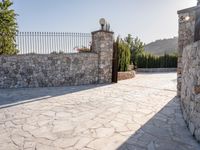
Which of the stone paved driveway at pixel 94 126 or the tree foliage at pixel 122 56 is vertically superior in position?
the tree foliage at pixel 122 56

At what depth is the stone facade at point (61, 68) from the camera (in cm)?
716

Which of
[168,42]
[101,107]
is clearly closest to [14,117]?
[101,107]

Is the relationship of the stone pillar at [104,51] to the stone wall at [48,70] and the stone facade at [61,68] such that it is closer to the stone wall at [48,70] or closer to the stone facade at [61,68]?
the stone facade at [61,68]

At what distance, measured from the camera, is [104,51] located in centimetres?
790

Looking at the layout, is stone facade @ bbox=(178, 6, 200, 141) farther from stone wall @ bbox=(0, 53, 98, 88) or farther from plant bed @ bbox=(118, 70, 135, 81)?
plant bed @ bbox=(118, 70, 135, 81)

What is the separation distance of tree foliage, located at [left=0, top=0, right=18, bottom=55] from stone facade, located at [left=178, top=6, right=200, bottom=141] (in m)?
7.96

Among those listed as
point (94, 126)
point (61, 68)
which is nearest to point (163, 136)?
point (94, 126)

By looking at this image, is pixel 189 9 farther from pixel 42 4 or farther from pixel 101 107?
pixel 42 4

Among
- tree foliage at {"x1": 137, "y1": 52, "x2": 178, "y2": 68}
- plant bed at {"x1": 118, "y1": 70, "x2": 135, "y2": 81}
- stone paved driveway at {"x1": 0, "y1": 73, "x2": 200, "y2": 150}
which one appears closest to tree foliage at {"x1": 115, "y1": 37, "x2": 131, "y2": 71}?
plant bed at {"x1": 118, "y1": 70, "x2": 135, "y2": 81}

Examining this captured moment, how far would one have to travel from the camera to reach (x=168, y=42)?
43.0 m

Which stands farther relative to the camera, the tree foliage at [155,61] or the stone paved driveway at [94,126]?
the tree foliage at [155,61]

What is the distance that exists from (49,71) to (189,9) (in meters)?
5.31

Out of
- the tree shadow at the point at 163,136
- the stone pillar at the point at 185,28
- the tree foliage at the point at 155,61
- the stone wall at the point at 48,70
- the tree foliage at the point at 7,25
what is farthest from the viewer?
the tree foliage at the point at 155,61

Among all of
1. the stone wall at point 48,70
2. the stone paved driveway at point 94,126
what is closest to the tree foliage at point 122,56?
the stone wall at point 48,70
